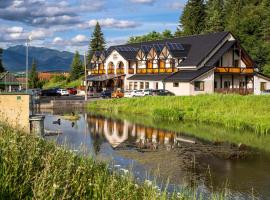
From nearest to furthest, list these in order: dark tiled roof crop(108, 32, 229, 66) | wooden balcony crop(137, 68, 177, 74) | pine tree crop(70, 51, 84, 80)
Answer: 1. dark tiled roof crop(108, 32, 229, 66)
2. wooden balcony crop(137, 68, 177, 74)
3. pine tree crop(70, 51, 84, 80)

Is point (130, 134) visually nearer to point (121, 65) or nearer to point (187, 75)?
point (187, 75)

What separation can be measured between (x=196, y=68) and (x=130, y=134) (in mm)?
23072

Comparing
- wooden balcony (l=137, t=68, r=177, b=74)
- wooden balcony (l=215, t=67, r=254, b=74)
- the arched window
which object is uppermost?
the arched window

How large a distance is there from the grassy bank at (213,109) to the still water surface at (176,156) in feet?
8.60

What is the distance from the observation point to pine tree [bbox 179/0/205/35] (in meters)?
76.5

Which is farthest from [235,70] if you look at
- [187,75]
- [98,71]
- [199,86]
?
[98,71]

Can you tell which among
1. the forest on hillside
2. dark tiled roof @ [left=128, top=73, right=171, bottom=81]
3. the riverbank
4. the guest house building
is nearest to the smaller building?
the guest house building

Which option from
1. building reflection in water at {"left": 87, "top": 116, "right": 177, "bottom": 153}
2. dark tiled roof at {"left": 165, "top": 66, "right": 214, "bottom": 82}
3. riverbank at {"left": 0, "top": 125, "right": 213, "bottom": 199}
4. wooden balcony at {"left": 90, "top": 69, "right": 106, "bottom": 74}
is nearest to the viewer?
riverbank at {"left": 0, "top": 125, "right": 213, "bottom": 199}

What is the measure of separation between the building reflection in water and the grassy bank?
14.9 ft

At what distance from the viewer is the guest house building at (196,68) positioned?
151 feet

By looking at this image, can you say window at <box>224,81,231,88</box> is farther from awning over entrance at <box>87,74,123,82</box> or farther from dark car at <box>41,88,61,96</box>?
→ dark car at <box>41,88,61,96</box>

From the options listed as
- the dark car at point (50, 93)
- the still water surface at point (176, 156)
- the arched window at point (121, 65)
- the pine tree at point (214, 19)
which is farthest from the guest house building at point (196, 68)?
the still water surface at point (176, 156)

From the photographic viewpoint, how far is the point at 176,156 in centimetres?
1873

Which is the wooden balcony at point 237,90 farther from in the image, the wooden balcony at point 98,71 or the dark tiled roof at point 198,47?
the wooden balcony at point 98,71
